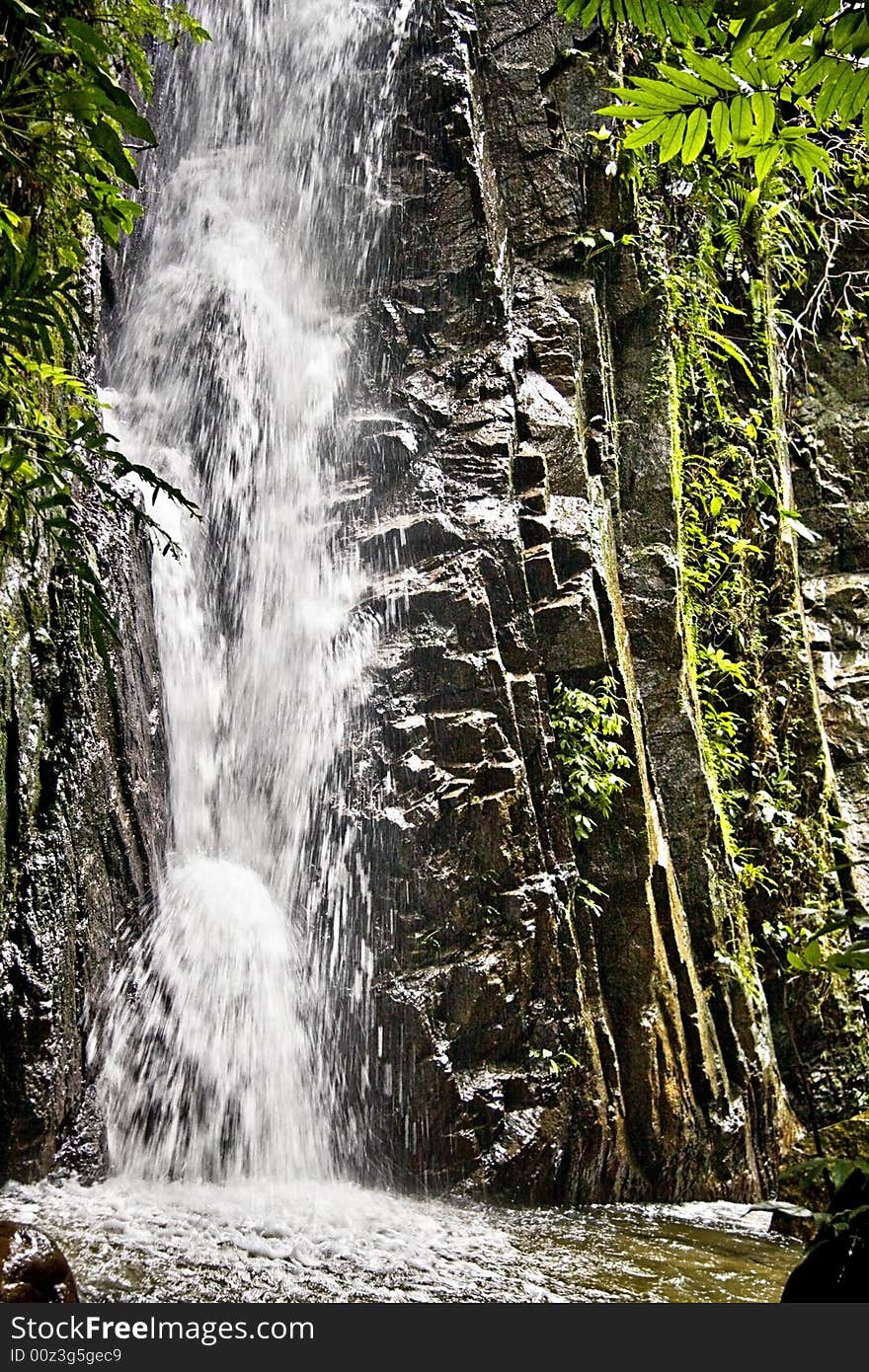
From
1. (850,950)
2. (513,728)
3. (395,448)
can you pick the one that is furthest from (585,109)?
(850,950)

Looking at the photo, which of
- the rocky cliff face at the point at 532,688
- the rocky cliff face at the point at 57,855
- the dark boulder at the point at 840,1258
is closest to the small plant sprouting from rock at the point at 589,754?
the rocky cliff face at the point at 532,688

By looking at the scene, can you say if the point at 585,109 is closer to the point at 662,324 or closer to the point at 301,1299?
the point at 662,324

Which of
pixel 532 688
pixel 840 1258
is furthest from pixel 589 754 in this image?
pixel 840 1258

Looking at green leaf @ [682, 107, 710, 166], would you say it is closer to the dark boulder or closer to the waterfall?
the dark boulder

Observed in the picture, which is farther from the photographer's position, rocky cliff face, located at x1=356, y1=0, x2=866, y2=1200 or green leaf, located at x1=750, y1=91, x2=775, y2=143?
rocky cliff face, located at x1=356, y1=0, x2=866, y2=1200

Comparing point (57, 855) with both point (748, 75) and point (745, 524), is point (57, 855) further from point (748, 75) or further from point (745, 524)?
Answer: point (745, 524)

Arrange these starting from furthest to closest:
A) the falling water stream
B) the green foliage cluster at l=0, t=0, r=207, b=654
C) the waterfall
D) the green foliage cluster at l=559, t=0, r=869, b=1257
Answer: the green foliage cluster at l=559, t=0, r=869, b=1257, the waterfall, the falling water stream, the green foliage cluster at l=0, t=0, r=207, b=654

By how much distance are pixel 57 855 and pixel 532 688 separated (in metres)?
2.41

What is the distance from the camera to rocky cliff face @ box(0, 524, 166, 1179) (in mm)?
3635

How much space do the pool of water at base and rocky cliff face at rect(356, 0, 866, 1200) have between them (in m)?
0.46

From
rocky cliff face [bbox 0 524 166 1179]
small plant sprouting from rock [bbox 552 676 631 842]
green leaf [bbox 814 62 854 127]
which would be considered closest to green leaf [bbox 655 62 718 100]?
green leaf [bbox 814 62 854 127]

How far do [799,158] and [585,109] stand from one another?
5.04m

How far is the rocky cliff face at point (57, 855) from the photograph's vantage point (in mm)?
3635
